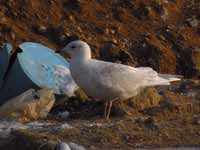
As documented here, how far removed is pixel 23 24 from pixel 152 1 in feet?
8.71

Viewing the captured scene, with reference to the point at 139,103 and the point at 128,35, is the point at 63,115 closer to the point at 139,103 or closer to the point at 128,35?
the point at 139,103

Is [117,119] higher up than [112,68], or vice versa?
[112,68]

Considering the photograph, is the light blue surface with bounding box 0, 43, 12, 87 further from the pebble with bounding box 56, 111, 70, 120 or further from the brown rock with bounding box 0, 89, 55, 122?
the pebble with bounding box 56, 111, 70, 120

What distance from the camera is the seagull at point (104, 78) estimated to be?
9594 millimetres

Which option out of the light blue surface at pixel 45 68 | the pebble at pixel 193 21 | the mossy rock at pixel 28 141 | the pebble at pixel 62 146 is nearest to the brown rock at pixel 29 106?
the light blue surface at pixel 45 68

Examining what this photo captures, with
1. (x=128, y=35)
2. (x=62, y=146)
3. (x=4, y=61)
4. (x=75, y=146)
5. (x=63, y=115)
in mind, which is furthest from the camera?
(x=128, y=35)

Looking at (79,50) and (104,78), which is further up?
(79,50)

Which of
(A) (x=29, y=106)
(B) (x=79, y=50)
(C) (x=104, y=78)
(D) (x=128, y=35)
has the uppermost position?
(D) (x=128, y=35)

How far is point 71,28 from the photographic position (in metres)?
13.7

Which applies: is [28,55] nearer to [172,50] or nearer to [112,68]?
[112,68]

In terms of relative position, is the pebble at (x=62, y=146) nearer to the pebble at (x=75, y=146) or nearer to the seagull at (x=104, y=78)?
the pebble at (x=75, y=146)

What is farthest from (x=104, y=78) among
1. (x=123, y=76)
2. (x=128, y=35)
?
(x=128, y=35)

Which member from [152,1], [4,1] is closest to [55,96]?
[4,1]

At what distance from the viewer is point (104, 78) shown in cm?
966
